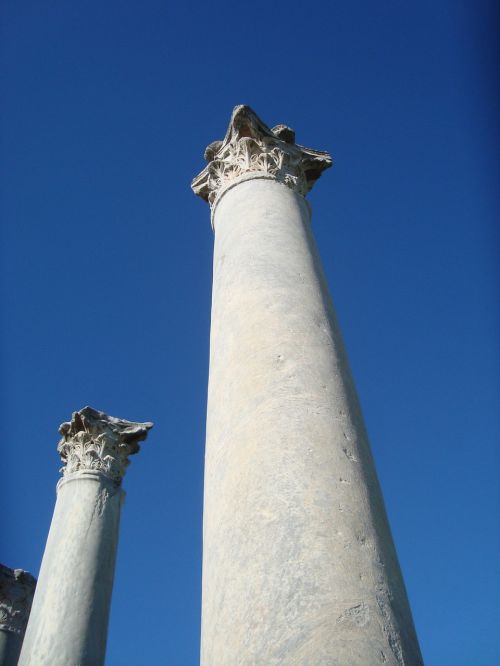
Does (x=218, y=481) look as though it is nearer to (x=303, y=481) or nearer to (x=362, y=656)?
(x=303, y=481)

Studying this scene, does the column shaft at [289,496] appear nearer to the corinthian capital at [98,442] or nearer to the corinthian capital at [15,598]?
the corinthian capital at [98,442]

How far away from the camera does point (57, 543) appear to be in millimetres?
23766

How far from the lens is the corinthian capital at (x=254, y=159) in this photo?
18156 millimetres

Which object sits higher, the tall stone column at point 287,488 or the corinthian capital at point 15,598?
the corinthian capital at point 15,598

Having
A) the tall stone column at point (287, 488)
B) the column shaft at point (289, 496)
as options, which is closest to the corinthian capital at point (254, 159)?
the tall stone column at point (287, 488)

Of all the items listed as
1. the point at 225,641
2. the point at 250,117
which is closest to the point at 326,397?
the point at 225,641

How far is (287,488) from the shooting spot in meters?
9.05

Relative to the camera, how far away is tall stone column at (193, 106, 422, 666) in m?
7.61

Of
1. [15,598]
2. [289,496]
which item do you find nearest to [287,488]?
[289,496]

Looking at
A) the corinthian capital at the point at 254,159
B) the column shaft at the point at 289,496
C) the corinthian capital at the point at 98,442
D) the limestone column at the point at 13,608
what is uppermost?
the corinthian capital at the point at 254,159

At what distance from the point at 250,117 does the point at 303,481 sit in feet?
44.8

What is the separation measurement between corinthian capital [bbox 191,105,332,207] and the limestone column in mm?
28206

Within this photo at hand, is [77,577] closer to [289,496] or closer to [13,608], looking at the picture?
[289,496]

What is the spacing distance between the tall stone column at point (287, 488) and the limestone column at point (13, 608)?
2985 cm
